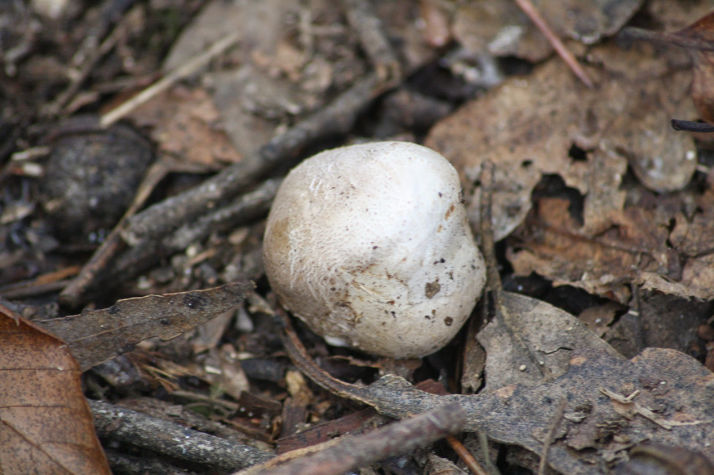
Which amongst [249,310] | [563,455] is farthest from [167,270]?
[563,455]

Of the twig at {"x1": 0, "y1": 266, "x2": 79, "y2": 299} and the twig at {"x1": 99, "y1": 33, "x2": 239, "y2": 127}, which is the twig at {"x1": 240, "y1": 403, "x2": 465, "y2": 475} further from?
the twig at {"x1": 99, "y1": 33, "x2": 239, "y2": 127}

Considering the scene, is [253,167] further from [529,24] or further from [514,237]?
[529,24]

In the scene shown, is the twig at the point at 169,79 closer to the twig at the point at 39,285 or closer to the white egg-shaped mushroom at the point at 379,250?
the twig at the point at 39,285

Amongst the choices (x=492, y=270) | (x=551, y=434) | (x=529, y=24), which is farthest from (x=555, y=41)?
(x=551, y=434)

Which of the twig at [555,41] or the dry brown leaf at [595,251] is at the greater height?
the twig at [555,41]

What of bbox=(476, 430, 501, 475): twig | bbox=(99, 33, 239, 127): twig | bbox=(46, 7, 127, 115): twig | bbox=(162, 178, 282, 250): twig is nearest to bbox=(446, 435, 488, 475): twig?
bbox=(476, 430, 501, 475): twig

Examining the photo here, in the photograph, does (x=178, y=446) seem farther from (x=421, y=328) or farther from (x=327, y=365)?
(x=421, y=328)

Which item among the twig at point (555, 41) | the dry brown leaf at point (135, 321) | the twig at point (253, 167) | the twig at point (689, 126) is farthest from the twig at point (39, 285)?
the twig at point (689, 126)
